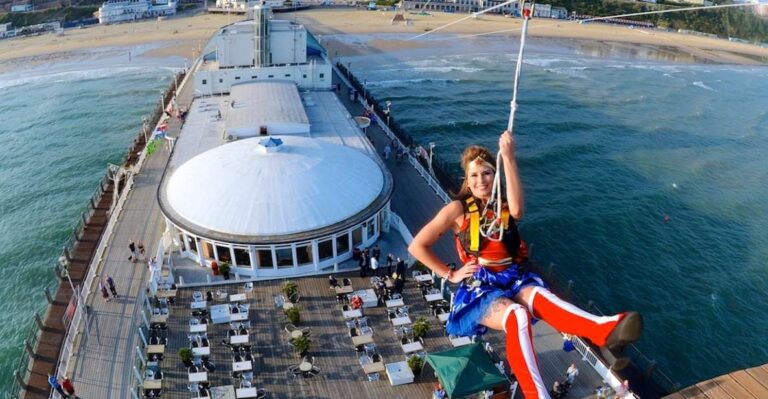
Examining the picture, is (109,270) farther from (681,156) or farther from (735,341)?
(681,156)

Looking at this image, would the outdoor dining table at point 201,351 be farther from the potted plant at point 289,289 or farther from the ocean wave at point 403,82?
the ocean wave at point 403,82

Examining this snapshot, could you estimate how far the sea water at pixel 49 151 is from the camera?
36688 millimetres

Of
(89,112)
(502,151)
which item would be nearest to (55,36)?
(89,112)

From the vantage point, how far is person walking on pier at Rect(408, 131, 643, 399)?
26.8 ft

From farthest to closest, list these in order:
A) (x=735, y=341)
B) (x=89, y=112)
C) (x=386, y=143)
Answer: (x=89, y=112)
(x=386, y=143)
(x=735, y=341)

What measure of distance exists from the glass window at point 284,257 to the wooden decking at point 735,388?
62.6ft

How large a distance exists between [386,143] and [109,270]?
26.6m

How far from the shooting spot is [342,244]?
93.9ft

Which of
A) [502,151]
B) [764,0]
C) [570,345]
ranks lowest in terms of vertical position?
[570,345]

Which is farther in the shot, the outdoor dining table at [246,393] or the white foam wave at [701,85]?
the white foam wave at [701,85]

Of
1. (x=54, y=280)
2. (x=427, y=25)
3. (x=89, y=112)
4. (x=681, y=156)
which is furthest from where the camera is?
(x=427, y=25)

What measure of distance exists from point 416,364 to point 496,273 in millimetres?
13265

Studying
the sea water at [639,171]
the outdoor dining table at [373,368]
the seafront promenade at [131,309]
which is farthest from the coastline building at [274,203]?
the sea water at [639,171]

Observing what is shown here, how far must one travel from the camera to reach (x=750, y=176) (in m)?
55.1
